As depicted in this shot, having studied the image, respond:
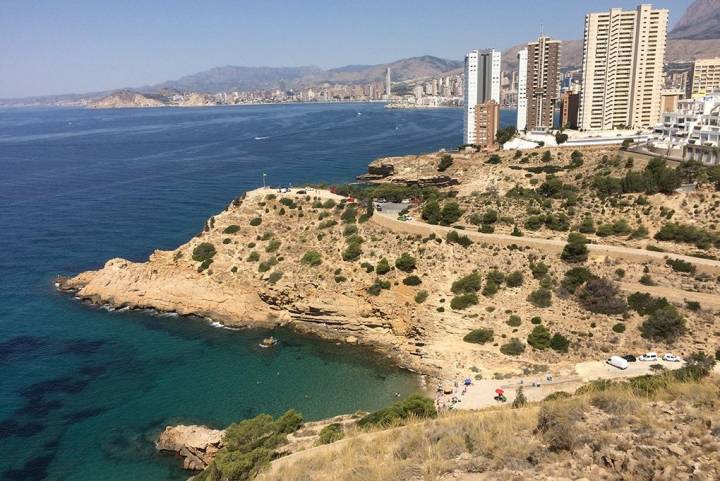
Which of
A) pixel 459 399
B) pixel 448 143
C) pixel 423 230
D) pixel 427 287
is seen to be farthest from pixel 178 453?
pixel 448 143

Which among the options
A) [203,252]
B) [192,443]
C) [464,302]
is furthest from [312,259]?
[192,443]

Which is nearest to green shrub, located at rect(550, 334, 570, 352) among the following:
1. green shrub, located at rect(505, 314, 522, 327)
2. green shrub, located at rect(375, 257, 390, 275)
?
green shrub, located at rect(505, 314, 522, 327)

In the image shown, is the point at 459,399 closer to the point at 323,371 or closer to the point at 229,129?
the point at 323,371

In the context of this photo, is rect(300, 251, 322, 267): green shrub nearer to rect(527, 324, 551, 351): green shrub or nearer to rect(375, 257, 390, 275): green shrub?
Answer: rect(375, 257, 390, 275): green shrub

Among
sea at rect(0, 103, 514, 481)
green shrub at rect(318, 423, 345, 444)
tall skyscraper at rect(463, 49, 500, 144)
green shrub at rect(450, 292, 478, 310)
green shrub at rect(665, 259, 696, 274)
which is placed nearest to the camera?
green shrub at rect(318, 423, 345, 444)

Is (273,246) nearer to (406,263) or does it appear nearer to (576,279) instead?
(406,263)

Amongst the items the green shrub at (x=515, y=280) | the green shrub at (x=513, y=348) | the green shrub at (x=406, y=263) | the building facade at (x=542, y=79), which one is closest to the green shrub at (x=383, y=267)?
the green shrub at (x=406, y=263)
